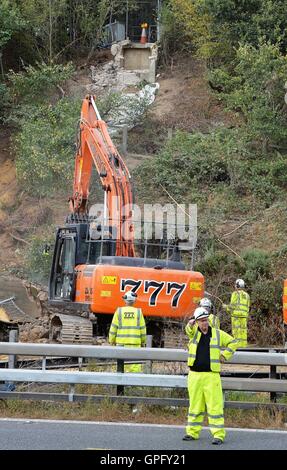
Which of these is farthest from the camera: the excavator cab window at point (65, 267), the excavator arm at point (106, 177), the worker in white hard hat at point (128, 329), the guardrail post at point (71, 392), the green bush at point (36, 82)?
the green bush at point (36, 82)

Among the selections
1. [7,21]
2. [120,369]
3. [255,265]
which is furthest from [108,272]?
[7,21]

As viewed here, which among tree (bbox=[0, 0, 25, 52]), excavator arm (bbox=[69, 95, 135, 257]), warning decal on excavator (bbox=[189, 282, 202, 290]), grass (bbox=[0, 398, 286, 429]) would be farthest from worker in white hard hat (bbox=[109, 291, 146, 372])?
tree (bbox=[0, 0, 25, 52])

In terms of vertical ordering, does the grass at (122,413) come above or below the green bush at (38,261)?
above

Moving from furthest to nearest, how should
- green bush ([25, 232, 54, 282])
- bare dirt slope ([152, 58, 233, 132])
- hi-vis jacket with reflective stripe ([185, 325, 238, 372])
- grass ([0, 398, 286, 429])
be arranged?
bare dirt slope ([152, 58, 233, 132])
green bush ([25, 232, 54, 282])
grass ([0, 398, 286, 429])
hi-vis jacket with reflective stripe ([185, 325, 238, 372])

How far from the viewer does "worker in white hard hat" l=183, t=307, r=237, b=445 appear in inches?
355

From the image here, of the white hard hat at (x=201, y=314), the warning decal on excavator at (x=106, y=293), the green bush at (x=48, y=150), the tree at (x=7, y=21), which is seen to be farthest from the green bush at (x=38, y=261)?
the white hard hat at (x=201, y=314)

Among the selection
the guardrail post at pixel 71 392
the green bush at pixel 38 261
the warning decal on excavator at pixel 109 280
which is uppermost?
the warning decal on excavator at pixel 109 280

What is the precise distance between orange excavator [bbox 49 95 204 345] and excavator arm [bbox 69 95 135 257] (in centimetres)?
2

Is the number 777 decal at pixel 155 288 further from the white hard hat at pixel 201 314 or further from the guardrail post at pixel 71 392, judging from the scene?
the white hard hat at pixel 201 314

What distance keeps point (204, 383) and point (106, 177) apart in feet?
32.1

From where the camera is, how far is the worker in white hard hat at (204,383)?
901cm

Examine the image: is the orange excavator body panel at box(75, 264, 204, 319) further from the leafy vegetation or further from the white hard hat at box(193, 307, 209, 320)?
the white hard hat at box(193, 307, 209, 320)

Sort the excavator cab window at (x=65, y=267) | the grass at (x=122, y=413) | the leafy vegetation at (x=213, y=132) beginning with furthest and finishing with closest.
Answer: the leafy vegetation at (x=213, y=132) → the excavator cab window at (x=65, y=267) → the grass at (x=122, y=413)

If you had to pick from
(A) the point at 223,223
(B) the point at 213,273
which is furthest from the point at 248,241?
(B) the point at 213,273
